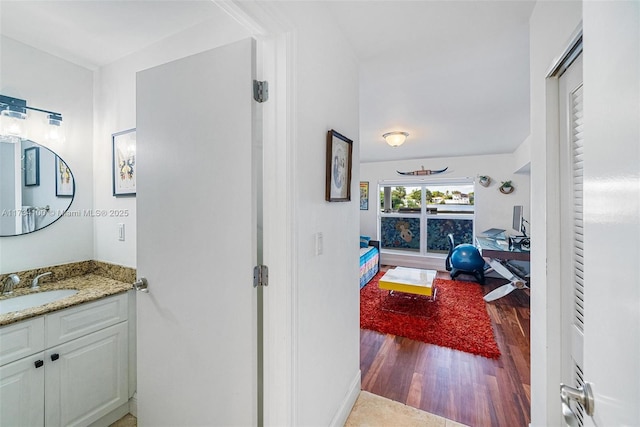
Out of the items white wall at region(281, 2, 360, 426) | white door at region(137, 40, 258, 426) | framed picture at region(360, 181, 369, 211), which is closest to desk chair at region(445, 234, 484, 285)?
framed picture at region(360, 181, 369, 211)

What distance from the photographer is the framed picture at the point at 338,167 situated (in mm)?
1415

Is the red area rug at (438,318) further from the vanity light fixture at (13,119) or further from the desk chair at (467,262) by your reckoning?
the vanity light fixture at (13,119)

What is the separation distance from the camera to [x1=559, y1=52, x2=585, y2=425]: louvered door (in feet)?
3.58

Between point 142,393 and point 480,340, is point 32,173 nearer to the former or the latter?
point 142,393

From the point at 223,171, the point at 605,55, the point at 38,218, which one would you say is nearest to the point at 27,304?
the point at 38,218

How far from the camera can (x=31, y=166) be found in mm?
1661

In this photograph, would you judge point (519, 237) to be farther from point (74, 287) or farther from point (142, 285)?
point (74, 287)

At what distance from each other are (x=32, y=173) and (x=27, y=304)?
Result: 787 mm

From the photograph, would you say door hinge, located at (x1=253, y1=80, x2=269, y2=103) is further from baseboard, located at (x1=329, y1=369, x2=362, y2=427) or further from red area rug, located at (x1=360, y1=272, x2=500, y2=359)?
red area rug, located at (x1=360, y1=272, x2=500, y2=359)

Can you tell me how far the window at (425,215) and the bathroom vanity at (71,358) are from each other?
17.9ft

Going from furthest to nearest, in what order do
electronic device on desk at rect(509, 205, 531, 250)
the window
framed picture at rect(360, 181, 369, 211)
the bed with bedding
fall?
1. framed picture at rect(360, 181, 369, 211)
2. the window
3. the bed with bedding
4. electronic device on desk at rect(509, 205, 531, 250)

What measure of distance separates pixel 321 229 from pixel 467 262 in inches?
171

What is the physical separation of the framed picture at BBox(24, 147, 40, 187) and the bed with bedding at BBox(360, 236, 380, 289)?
3.63m

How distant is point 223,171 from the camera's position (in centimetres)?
114
